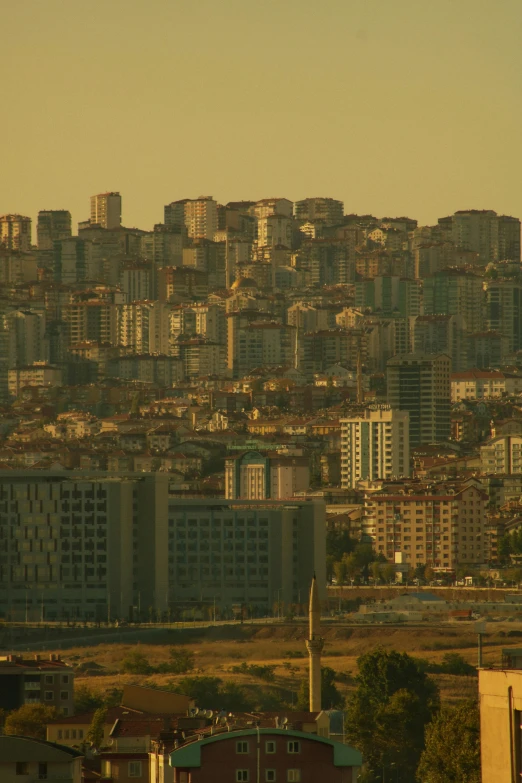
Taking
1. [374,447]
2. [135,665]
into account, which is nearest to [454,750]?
[135,665]

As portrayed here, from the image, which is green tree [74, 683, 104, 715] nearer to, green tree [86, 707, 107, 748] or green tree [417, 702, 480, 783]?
green tree [86, 707, 107, 748]

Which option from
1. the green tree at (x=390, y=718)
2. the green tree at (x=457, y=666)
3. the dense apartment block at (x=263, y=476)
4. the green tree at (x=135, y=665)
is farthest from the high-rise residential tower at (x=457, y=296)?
the green tree at (x=390, y=718)

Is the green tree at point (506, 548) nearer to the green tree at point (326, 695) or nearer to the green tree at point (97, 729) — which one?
the green tree at point (326, 695)

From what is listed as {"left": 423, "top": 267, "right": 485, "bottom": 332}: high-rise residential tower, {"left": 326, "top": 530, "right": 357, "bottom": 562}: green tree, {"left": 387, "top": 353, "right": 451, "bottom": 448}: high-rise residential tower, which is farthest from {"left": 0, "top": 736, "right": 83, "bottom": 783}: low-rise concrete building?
{"left": 423, "top": 267, "right": 485, "bottom": 332}: high-rise residential tower

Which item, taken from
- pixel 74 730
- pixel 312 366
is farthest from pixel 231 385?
pixel 74 730

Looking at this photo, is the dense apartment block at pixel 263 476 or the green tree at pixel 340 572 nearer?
the green tree at pixel 340 572

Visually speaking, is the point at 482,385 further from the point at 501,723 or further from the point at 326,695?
the point at 501,723

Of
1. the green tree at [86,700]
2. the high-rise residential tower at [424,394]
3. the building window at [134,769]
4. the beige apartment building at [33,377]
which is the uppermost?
the beige apartment building at [33,377]

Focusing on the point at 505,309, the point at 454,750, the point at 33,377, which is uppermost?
the point at 505,309
